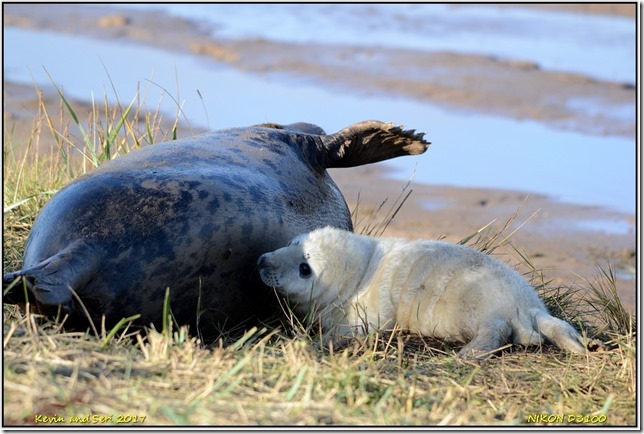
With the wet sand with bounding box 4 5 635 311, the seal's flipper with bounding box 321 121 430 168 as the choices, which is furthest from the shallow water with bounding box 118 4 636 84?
the seal's flipper with bounding box 321 121 430 168

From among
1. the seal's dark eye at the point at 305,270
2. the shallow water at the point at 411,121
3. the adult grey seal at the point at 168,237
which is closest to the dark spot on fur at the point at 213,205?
the adult grey seal at the point at 168,237

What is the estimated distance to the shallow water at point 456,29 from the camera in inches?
580

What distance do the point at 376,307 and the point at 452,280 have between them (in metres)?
0.36

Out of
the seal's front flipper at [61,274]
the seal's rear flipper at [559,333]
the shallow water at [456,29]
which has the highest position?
the seal's front flipper at [61,274]

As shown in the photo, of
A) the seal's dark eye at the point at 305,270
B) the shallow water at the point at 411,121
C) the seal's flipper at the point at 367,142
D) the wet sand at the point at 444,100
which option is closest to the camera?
the seal's dark eye at the point at 305,270

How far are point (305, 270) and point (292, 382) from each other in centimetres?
108

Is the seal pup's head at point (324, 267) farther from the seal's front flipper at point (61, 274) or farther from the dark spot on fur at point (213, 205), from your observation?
the seal's front flipper at point (61, 274)

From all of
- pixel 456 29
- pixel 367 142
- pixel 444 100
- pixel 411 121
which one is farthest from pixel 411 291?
pixel 456 29

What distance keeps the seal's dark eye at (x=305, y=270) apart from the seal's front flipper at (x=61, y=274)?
98 cm

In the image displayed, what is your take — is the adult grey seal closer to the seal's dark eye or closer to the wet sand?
the seal's dark eye

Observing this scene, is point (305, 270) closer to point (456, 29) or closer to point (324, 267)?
point (324, 267)

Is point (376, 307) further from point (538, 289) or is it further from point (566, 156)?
point (566, 156)

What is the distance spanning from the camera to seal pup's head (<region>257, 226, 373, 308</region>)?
16.1 ft

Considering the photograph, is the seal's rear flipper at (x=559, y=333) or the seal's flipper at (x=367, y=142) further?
the seal's flipper at (x=367, y=142)
